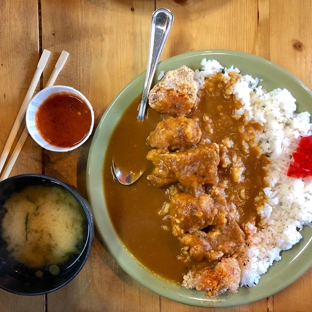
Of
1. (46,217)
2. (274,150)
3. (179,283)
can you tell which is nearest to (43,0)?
(46,217)

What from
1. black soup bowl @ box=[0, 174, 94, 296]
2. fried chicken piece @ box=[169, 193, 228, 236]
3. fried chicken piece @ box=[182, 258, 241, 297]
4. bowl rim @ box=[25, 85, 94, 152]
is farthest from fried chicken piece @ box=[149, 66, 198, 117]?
fried chicken piece @ box=[182, 258, 241, 297]

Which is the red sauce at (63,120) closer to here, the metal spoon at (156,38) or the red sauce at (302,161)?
the metal spoon at (156,38)

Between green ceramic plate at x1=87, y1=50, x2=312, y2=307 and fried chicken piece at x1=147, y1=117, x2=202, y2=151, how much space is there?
36cm

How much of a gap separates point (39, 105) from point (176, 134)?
3.64 feet

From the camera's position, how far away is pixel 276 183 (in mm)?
2736

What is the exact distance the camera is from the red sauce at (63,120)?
8.85 feet

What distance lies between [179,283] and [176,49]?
1.92 metres

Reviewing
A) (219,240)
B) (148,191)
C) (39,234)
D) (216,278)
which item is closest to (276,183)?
(219,240)

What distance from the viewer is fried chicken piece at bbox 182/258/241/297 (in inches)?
98.3

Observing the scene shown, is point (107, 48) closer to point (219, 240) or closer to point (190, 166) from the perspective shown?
point (190, 166)

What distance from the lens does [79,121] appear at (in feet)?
8.89

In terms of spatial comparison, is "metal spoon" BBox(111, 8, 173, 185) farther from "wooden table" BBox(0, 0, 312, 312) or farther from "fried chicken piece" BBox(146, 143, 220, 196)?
"fried chicken piece" BBox(146, 143, 220, 196)

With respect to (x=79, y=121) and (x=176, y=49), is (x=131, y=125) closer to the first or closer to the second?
(x=79, y=121)

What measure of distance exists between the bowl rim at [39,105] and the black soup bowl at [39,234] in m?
0.31
